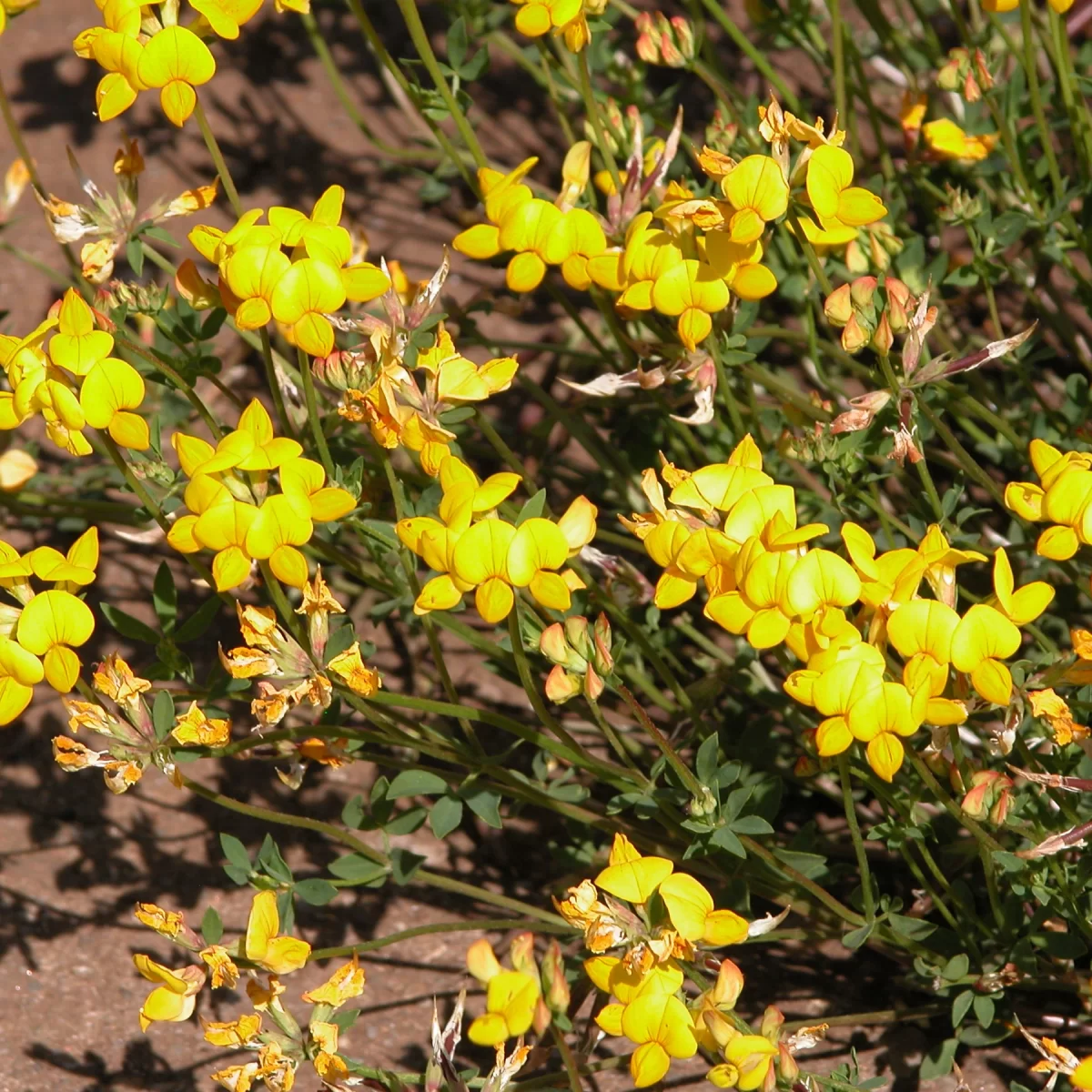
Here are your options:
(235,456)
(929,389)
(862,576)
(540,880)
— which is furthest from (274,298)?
(540,880)

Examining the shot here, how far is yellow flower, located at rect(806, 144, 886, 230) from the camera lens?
7.04 feet

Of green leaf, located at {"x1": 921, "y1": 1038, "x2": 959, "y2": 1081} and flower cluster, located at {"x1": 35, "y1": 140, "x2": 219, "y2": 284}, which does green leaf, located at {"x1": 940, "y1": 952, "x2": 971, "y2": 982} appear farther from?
flower cluster, located at {"x1": 35, "y1": 140, "x2": 219, "y2": 284}

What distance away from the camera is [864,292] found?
2.29 metres

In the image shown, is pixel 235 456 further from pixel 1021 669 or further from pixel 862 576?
pixel 1021 669

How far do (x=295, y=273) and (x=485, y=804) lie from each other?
3.31 feet

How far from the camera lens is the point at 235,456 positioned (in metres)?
2.04

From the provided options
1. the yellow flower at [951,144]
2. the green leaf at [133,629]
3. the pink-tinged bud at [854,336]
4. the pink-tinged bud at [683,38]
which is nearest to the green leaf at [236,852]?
the green leaf at [133,629]

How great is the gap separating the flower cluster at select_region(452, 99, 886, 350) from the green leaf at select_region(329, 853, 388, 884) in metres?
1.15

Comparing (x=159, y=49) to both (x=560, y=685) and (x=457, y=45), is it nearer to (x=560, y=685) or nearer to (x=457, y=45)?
(x=457, y=45)

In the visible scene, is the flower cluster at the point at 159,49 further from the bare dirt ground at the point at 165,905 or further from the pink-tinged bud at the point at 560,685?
the bare dirt ground at the point at 165,905

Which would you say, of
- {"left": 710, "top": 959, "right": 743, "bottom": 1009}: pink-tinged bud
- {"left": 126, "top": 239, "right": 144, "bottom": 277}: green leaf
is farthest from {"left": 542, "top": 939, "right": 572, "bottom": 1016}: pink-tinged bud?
{"left": 126, "top": 239, "right": 144, "bottom": 277}: green leaf

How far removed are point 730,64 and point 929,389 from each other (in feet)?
7.49

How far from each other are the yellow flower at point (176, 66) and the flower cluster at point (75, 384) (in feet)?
1.33

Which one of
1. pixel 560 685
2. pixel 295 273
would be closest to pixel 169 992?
pixel 560 685
